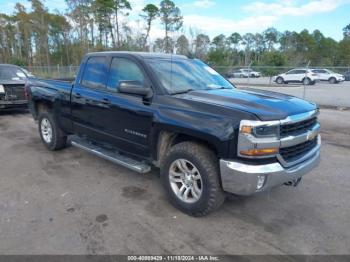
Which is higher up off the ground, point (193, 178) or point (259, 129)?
point (259, 129)

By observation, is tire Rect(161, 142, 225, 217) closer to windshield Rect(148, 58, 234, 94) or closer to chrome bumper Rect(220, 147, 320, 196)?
chrome bumper Rect(220, 147, 320, 196)

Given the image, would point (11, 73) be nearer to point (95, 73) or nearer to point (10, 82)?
point (10, 82)

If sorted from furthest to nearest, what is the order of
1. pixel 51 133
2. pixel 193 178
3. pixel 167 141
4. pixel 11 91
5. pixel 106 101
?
pixel 11 91 → pixel 51 133 → pixel 106 101 → pixel 167 141 → pixel 193 178

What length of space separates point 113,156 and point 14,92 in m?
7.05

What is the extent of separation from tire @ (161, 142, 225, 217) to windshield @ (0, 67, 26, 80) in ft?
28.8

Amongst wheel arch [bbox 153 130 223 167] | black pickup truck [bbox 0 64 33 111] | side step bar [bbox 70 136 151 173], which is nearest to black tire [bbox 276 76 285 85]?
black pickup truck [bbox 0 64 33 111]

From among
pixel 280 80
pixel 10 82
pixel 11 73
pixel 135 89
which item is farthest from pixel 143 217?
pixel 280 80

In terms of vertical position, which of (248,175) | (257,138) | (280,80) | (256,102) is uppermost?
(256,102)

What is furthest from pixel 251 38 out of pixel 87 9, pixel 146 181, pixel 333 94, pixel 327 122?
pixel 146 181

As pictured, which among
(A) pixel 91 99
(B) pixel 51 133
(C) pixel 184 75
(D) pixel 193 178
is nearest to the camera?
(D) pixel 193 178

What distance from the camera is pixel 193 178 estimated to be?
3607mm

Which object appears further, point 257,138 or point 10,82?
point 10,82

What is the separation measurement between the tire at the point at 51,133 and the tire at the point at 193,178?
2943 mm

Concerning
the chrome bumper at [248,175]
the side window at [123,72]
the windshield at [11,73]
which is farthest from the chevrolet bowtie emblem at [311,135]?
the windshield at [11,73]
